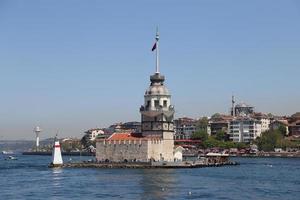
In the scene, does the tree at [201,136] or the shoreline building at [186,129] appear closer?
the tree at [201,136]

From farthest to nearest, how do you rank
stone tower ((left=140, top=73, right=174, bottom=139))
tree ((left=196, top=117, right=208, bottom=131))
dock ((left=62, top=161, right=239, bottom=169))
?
tree ((left=196, top=117, right=208, bottom=131)), stone tower ((left=140, top=73, right=174, bottom=139)), dock ((left=62, top=161, right=239, bottom=169))

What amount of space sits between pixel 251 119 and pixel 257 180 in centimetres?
10922

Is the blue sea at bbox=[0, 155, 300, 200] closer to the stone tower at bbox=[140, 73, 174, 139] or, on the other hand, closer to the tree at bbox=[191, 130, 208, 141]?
the stone tower at bbox=[140, 73, 174, 139]

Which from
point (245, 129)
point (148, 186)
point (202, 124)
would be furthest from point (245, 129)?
point (148, 186)

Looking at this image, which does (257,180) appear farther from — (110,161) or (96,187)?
(110,161)

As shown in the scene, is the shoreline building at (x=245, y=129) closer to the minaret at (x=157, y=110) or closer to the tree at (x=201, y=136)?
the tree at (x=201, y=136)

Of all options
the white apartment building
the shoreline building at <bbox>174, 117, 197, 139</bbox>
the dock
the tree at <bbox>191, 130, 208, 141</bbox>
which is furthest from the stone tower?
the shoreline building at <bbox>174, 117, 197, 139</bbox>

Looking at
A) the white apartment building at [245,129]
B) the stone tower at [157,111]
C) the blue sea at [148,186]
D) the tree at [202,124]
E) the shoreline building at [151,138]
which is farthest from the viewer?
the tree at [202,124]

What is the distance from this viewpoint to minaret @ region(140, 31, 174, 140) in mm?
89000

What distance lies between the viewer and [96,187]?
5603 cm

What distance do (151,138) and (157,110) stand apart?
484 cm

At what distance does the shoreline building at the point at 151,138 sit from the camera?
8594 centimetres

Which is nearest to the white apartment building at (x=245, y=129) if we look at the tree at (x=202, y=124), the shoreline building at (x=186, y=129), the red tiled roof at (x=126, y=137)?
the tree at (x=202, y=124)

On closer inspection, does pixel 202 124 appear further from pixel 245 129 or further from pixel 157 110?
pixel 157 110
